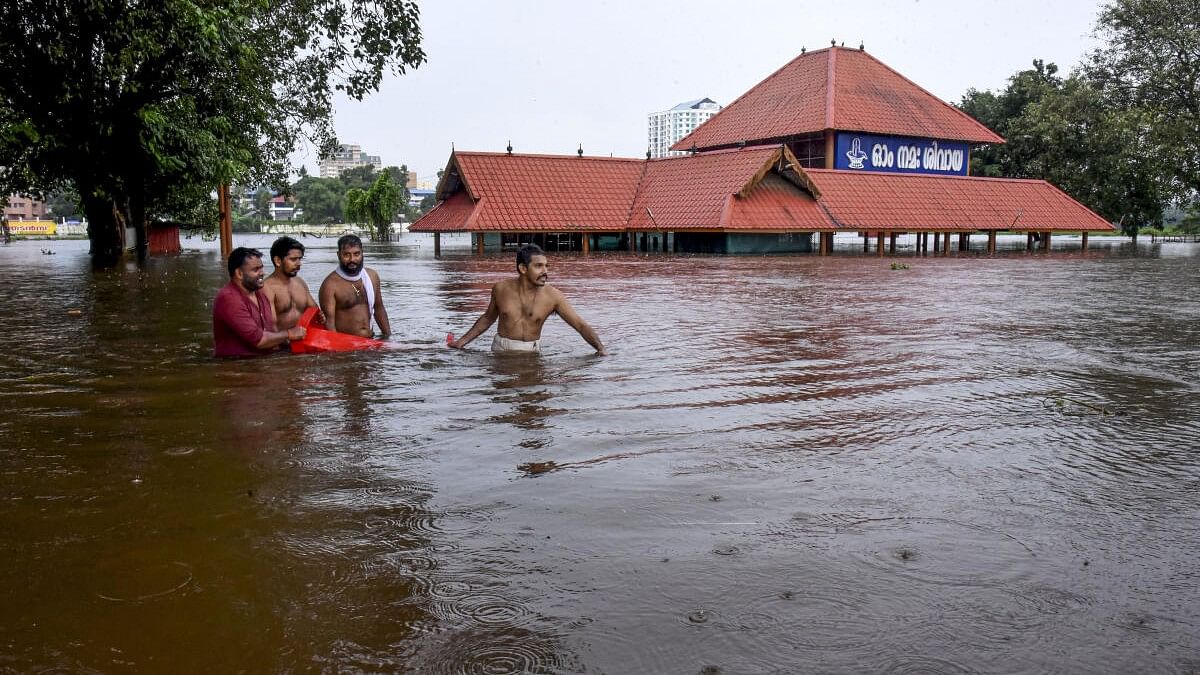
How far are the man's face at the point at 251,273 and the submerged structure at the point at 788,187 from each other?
2122cm

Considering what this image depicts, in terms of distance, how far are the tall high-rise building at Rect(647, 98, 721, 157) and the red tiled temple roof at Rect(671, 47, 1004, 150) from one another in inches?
1077

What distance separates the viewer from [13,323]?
10805mm

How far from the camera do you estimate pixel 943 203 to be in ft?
106

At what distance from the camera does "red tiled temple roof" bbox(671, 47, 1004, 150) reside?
116 feet

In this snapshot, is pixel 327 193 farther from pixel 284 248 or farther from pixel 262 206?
pixel 284 248

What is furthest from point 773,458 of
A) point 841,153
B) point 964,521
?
point 841,153

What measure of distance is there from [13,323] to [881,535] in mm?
10718

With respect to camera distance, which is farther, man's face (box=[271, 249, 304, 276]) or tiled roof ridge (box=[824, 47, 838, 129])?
tiled roof ridge (box=[824, 47, 838, 129])

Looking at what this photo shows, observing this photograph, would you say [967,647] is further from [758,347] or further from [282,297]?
[282,297]

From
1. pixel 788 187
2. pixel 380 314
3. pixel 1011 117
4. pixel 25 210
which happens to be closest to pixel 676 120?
pixel 1011 117

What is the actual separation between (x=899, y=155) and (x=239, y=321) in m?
33.4

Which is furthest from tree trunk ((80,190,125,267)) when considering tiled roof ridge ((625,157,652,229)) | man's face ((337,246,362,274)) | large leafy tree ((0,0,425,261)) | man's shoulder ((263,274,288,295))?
man's face ((337,246,362,274))

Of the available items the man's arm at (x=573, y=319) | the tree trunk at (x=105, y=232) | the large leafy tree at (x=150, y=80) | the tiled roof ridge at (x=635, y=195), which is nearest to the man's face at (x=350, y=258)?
the man's arm at (x=573, y=319)

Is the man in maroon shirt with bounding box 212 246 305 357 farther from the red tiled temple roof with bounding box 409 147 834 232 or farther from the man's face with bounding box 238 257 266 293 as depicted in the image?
the red tiled temple roof with bounding box 409 147 834 232
